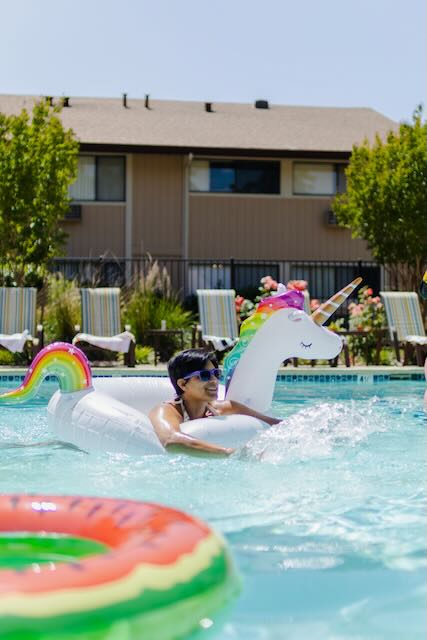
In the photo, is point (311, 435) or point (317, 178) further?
point (317, 178)

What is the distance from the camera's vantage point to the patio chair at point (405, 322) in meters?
12.7

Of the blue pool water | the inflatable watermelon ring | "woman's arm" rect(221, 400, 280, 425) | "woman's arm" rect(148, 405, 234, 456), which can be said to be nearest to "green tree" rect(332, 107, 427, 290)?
the blue pool water

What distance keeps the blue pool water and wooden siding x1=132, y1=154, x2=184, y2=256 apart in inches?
542

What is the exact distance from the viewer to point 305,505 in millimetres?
4410

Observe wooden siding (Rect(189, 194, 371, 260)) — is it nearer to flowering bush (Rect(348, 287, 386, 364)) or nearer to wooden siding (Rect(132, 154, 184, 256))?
wooden siding (Rect(132, 154, 184, 256))

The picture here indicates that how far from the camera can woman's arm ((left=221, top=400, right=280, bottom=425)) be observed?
5688 mm

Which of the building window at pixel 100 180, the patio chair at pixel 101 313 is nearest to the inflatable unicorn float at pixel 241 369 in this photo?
the patio chair at pixel 101 313

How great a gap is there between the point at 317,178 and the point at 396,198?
539 cm

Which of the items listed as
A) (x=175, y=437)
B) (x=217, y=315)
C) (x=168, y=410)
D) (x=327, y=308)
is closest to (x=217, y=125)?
(x=217, y=315)

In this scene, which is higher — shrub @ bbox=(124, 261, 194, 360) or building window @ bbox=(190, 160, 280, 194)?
building window @ bbox=(190, 160, 280, 194)

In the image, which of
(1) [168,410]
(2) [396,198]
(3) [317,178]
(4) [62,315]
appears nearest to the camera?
(1) [168,410]

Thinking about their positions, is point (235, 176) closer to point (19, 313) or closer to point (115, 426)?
point (19, 313)

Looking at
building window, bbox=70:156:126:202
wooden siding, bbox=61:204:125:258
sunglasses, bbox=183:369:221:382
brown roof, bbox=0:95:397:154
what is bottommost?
sunglasses, bbox=183:369:221:382

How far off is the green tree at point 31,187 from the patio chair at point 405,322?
555 centimetres
